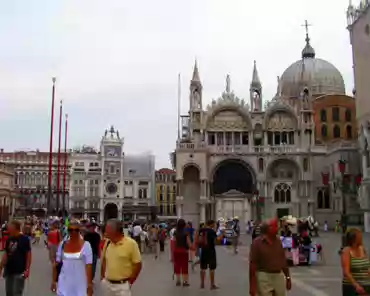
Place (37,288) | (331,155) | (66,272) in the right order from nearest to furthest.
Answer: (66,272) → (37,288) → (331,155)

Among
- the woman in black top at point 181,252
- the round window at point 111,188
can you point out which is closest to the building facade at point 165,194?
the round window at point 111,188

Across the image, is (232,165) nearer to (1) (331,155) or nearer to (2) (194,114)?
(2) (194,114)

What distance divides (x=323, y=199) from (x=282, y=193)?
15.8ft

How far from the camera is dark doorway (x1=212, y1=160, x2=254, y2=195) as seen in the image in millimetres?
60844

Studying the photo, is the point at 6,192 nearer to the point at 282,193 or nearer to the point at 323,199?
the point at 282,193

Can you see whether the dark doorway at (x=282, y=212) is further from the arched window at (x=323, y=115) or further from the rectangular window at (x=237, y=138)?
the arched window at (x=323, y=115)

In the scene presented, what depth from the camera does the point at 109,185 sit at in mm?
92250

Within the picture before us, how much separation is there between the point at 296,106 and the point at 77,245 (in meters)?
57.5

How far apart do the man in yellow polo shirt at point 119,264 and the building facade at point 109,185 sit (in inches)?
3321

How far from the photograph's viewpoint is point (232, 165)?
2413 inches

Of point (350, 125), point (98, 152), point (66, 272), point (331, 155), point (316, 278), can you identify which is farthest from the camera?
point (98, 152)

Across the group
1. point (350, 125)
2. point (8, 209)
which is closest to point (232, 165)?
point (350, 125)

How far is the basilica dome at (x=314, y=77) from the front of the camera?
74.9m

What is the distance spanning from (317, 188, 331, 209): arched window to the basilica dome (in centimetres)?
1866
